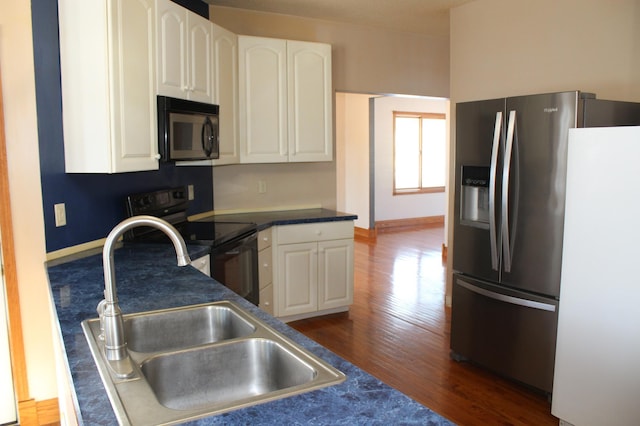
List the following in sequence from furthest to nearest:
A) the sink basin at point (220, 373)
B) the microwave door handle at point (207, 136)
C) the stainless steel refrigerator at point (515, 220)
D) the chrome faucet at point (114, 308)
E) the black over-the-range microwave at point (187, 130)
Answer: the microwave door handle at point (207, 136) < the black over-the-range microwave at point (187, 130) < the stainless steel refrigerator at point (515, 220) < the sink basin at point (220, 373) < the chrome faucet at point (114, 308)

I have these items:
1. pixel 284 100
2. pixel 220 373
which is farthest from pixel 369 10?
pixel 220 373

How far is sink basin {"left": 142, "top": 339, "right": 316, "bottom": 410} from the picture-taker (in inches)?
56.3

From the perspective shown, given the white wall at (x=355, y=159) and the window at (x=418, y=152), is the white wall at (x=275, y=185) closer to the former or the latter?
the white wall at (x=355, y=159)

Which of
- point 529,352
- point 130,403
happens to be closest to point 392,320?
point 529,352

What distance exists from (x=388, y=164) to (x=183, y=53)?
604 cm

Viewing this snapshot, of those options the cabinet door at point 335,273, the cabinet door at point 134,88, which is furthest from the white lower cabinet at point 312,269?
the cabinet door at point 134,88

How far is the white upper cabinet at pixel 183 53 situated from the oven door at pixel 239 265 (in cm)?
100

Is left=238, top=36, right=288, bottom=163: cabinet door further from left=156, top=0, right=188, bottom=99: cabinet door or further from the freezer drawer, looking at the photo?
the freezer drawer

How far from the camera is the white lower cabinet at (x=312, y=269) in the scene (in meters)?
4.16

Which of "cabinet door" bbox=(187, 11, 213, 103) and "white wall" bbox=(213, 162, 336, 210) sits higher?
"cabinet door" bbox=(187, 11, 213, 103)

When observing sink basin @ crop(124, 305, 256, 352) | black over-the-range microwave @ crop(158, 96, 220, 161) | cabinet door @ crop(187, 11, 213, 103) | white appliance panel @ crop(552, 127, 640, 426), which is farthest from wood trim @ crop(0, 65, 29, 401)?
white appliance panel @ crop(552, 127, 640, 426)

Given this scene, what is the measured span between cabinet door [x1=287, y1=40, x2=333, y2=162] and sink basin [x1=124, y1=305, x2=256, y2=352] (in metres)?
2.68

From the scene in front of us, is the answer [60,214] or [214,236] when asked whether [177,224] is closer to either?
[214,236]

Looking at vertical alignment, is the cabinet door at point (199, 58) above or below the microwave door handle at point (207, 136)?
above
